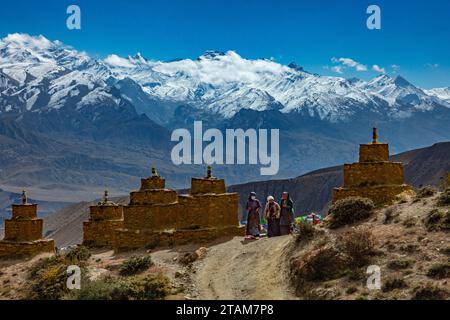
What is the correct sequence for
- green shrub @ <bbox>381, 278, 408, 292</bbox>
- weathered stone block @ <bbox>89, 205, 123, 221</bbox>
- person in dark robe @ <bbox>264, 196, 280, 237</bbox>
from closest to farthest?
1. green shrub @ <bbox>381, 278, 408, 292</bbox>
2. person in dark robe @ <bbox>264, 196, 280, 237</bbox>
3. weathered stone block @ <bbox>89, 205, 123, 221</bbox>

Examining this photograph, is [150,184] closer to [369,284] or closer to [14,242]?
[14,242]

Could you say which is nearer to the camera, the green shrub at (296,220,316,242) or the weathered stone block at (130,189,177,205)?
the green shrub at (296,220,316,242)

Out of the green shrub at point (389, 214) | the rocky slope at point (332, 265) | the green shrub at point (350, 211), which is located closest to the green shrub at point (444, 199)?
the rocky slope at point (332, 265)

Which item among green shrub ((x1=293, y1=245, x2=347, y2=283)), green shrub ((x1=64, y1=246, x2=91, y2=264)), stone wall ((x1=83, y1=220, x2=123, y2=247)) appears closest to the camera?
green shrub ((x1=293, y1=245, x2=347, y2=283))

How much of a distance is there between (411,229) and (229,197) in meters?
8.82

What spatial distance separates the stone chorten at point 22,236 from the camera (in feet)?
86.3

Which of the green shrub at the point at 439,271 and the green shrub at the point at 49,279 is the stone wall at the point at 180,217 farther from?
the green shrub at the point at 439,271

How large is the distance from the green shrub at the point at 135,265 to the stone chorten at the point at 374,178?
6.15 metres

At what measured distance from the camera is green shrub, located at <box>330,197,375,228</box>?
18.5m

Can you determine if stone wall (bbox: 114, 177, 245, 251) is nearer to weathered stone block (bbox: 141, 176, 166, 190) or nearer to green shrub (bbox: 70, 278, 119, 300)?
weathered stone block (bbox: 141, 176, 166, 190)

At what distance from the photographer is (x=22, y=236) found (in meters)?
26.6

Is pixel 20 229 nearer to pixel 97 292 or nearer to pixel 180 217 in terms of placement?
→ pixel 180 217

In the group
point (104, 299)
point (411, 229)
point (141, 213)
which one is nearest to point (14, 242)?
point (141, 213)

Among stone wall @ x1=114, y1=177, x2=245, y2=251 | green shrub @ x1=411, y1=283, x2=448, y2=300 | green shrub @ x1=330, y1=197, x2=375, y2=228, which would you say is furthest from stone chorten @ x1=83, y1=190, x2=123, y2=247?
green shrub @ x1=411, y1=283, x2=448, y2=300
